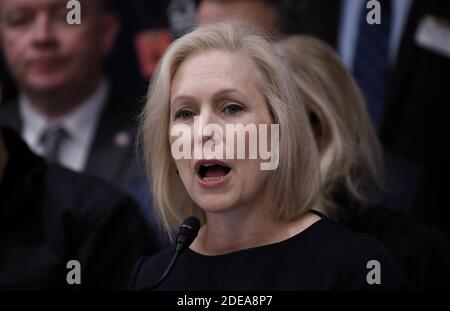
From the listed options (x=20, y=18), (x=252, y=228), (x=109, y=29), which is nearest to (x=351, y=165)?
(x=252, y=228)

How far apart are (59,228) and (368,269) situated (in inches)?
46.1

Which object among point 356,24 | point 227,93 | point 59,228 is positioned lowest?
point 59,228

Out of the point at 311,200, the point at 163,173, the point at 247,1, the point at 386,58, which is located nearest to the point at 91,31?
the point at 247,1

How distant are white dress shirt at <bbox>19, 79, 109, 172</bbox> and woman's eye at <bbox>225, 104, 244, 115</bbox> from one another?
1.53m

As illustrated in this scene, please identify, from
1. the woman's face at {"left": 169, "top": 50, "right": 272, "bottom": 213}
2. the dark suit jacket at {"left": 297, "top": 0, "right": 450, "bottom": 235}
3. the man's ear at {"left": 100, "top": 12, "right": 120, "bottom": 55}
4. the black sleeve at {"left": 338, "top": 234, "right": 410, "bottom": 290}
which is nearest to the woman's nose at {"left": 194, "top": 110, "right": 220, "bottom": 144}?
the woman's face at {"left": 169, "top": 50, "right": 272, "bottom": 213}

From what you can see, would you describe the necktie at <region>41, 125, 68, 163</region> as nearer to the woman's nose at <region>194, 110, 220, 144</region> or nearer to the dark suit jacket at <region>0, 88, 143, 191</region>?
the dark suit jacket at <region>0, 88, 143, 191</region>

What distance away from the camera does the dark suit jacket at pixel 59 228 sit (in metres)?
2.65

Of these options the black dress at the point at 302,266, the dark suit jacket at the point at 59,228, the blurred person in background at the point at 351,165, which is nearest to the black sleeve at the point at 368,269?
the black dress at the point at 302,266

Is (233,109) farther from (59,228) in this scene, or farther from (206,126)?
(59,228)

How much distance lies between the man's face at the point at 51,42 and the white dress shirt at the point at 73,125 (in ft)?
0.27

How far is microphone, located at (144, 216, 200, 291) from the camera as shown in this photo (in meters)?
1.94

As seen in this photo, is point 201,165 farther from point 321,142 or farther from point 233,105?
point 321,142

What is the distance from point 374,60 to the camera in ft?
10.6

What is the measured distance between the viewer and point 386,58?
10.6ft
